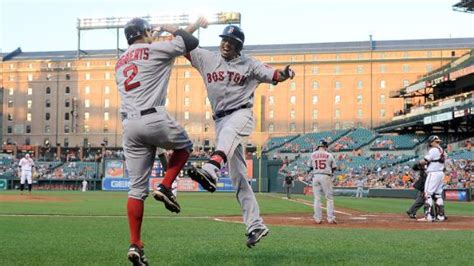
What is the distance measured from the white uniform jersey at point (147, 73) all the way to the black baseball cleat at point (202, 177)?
0.84 meters

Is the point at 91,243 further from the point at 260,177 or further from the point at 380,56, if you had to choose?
the point at 380,56

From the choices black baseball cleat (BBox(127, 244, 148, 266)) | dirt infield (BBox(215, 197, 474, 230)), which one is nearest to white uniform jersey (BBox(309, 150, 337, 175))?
dirt infield (BBox(215, 197, 474, 230))

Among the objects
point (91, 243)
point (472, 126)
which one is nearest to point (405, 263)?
point (91, 243)

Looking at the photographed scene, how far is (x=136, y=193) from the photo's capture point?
6.18 meters

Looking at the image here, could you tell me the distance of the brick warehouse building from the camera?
8756 centimetres

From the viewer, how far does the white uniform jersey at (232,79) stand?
22.2 ft

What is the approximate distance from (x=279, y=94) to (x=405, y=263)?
8628 cm

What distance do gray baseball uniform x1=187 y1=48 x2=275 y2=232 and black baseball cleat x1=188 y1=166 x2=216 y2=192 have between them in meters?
0.92

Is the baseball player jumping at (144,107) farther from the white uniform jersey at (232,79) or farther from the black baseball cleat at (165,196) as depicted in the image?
the white uniform jersey at (232,79)

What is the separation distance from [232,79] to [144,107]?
1.23 m

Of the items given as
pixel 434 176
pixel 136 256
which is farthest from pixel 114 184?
pixel 136 256

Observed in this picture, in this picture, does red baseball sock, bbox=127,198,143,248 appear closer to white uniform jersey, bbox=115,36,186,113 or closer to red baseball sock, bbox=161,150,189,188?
red baseball sock, bbox=161,150,189,188

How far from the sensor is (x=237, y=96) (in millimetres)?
6793

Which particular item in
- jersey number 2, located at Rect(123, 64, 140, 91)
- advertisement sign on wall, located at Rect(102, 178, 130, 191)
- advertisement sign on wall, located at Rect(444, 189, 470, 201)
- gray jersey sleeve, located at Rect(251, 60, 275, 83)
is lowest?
advertisement sign on wall, located at Rect(102, 178, 130, 191)
